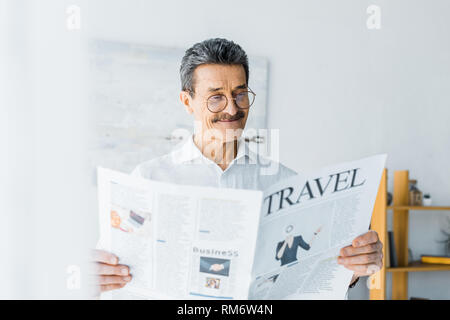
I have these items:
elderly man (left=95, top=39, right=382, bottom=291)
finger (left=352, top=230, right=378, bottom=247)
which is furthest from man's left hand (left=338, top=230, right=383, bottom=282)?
elderly man (left=95, top=39, right=382, bottom=291)

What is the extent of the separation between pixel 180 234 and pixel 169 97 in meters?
1.31

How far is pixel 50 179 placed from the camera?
0.87 meters

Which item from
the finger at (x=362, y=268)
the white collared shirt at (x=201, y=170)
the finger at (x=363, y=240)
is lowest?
the finger at (x=362, y=268)

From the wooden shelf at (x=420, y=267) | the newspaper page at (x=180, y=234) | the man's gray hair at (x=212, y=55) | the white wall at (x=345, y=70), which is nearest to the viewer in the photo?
the newspaper page at (x=180, y=234)

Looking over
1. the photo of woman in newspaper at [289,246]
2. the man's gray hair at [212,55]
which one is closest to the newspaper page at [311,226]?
the photo of woman in newspaper at [289,246]

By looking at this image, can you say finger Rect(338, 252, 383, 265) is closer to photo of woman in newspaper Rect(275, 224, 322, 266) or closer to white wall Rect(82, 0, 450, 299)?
photo of woman in newspaper Rect(275, 224, 322, 266)

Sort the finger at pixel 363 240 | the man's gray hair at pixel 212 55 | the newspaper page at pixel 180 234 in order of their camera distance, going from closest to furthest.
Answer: the newspaper page at pixel 180 234 → the finger at pixel 363 240 → the man's gray hair at pixel 212 55

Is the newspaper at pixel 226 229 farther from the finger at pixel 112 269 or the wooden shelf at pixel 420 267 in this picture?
the wooden shelf at pixel 420 267

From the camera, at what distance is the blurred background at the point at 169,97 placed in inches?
32.8

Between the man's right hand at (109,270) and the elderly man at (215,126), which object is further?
the elderly man at (215,126)

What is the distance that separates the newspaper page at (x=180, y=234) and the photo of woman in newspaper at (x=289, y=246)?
62mm

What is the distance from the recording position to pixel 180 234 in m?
0.81
